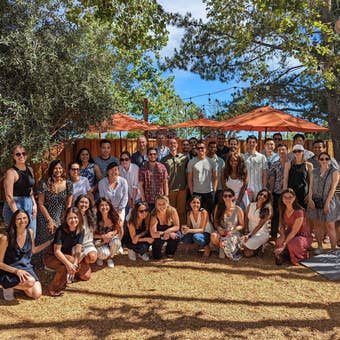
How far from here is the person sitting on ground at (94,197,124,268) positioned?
5.52 m

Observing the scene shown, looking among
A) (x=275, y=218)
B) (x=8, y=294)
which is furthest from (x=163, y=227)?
(x=8, y=294)

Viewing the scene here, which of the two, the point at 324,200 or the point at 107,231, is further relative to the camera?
the point at 324,200

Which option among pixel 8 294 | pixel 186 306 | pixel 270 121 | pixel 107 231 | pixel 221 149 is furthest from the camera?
pixel 270 121

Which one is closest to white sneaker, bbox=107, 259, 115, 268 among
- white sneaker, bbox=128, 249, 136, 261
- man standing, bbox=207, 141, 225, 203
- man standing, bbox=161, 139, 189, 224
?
white sneaker, bbox=128, 249, 136, 261

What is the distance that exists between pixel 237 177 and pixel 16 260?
3664 millimetres

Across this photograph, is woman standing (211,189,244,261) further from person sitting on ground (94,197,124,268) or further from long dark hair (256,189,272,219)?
person sitting on ground (94,197,124,268)

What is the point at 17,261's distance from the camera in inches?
175

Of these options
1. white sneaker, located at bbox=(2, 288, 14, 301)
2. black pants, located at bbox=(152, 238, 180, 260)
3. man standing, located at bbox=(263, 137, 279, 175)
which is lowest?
white sneaker, located at bbox=(2, 288, 14, 301)

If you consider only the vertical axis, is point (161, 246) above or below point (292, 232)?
below

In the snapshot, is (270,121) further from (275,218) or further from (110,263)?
(110,263)

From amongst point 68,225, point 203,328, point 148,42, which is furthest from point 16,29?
point 203,328

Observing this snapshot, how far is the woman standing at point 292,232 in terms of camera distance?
18.5ft

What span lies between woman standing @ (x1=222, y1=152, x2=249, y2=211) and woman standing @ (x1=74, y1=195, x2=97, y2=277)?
2403 mm

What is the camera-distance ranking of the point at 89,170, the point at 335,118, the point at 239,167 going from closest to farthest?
the point at 89,170 < the point at 239,167 < the point at 335,118
